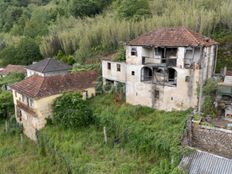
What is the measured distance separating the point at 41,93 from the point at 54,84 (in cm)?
174

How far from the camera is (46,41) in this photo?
44500 mm

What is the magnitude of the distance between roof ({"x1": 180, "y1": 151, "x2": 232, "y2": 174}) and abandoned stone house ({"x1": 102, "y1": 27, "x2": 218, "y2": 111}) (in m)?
5.59

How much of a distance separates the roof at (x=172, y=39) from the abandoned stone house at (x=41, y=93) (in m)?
6.46

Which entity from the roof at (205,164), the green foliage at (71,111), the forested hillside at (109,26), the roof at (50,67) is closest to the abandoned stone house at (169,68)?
the green foliage at (71,111)

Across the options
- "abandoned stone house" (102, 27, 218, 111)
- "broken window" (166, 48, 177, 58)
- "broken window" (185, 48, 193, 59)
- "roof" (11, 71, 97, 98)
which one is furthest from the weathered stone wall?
"roof" (11, 71, 97, 98)

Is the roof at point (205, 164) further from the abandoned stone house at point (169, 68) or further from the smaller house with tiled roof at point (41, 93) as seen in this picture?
the smaller house with tiled roof at point (41, 93)

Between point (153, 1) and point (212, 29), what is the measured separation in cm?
1551

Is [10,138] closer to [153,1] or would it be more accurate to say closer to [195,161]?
[195,161]

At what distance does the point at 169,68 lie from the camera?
2159cm

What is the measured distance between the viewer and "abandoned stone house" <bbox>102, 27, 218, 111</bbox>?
2005cm

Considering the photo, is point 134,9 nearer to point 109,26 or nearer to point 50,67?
point 109,26

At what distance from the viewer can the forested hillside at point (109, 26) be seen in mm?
30266

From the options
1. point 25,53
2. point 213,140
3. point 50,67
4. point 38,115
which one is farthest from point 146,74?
point 25,53

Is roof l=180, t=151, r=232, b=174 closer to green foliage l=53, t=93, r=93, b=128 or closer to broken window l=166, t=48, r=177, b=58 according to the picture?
broken window l=166, t=48, r=177, b=58
